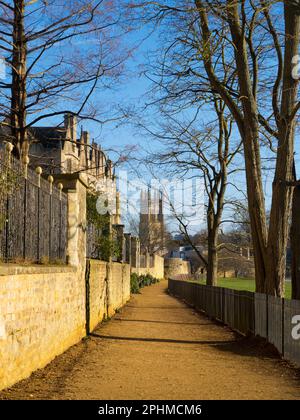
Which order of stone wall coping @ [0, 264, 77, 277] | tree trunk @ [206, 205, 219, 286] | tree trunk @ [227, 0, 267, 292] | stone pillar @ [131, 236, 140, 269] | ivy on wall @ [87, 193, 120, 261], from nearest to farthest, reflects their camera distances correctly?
1. stone wall coping @ [0, 264, 77, 277]
2. tree trunk @ [227, 0, 267, 292]
3. ivy on wall @ [87, 193, 120, 261]
4. tree trunk @ [206, 205, 219, 286]
5. stone pillar @ [131, 236, 140, 269]

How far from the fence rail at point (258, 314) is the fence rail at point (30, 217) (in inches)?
170

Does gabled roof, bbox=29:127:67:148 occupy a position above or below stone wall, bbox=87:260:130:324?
above

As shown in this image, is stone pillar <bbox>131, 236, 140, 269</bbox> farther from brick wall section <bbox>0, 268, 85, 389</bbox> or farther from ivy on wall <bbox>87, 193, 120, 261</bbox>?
brick wall section <bbox>0, 268, 85, 389</bbox>

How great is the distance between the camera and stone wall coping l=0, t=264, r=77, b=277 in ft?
24.3

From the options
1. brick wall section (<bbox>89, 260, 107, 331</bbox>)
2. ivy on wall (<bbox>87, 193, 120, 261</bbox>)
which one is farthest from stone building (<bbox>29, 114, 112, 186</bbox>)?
brick wall section (<bbox>89, 260, 107, 331</bbox>)

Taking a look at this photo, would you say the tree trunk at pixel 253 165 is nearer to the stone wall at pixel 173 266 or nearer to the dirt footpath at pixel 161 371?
the dirt footpath at pixel 161 371

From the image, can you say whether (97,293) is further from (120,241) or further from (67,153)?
(120,241)

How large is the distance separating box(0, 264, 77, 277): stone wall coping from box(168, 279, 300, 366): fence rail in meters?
4.06

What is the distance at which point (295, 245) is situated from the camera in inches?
549

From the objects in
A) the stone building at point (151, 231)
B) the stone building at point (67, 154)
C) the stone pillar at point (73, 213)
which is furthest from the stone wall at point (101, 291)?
the stone building at point (151, 231)

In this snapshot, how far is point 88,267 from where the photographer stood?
49.4 ft

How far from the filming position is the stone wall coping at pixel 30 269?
7.42m

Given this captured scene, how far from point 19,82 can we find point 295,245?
748cm

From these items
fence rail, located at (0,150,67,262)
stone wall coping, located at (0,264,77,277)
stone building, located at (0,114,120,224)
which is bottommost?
stone wall coping, located at (0,264,77,277)
